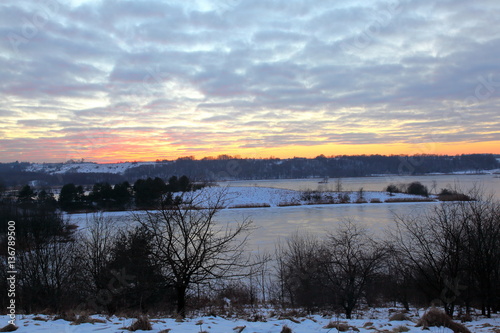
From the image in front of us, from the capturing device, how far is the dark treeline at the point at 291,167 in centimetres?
11062

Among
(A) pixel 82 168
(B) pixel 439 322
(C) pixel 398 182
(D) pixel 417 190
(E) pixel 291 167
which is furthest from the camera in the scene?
(A) pixel 82 168

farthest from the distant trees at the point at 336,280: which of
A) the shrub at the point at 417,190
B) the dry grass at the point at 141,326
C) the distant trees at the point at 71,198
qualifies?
the shrub at the point at 417,190

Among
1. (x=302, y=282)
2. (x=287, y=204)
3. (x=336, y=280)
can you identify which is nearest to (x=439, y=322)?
(x=336, y=280)

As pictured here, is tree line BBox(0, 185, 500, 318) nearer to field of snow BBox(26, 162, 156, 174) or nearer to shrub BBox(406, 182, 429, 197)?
shrub BBox(406, 182, 429, 197)

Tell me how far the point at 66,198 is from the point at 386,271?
43.1 m

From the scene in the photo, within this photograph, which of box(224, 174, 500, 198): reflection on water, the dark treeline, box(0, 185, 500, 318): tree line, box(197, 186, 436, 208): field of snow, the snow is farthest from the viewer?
the snow

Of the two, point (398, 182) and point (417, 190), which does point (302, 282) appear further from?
point (398, 182)

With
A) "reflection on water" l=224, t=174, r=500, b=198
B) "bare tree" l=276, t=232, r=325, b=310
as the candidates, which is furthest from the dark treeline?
"bare tree" l=276, t=232, r=325, b=310

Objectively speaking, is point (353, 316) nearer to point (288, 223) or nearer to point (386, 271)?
point (386, 271)

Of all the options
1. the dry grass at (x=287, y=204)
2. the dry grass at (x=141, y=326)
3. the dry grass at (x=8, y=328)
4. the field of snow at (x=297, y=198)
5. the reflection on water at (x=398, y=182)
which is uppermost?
the dry grass at (x=8, y=328)

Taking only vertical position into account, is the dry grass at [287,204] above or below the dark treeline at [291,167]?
below

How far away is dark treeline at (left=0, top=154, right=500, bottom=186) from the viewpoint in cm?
11062

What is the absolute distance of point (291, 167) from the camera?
153m

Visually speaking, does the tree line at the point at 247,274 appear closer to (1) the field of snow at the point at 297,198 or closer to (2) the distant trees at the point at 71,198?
(2) the distant trees at the point at 71,198
